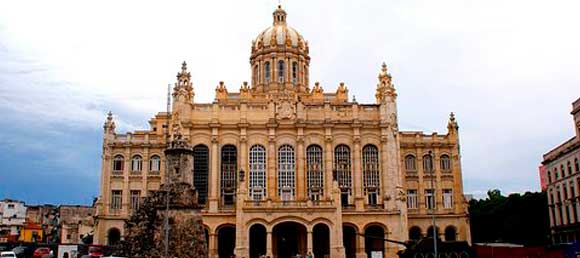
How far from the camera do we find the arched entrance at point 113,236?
65062 millimetres

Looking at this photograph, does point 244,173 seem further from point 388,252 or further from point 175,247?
point 175,247

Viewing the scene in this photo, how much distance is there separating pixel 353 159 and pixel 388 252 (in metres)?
10.1

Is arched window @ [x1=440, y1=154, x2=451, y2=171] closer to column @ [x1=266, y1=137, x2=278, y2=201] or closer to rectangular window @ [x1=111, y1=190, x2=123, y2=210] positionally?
column @ [x1=266, y1=137, x2=278, y2=201]

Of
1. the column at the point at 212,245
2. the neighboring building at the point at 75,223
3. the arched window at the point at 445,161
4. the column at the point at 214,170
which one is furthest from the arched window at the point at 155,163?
the arched window at the point at 445,161

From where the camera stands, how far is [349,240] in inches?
2496

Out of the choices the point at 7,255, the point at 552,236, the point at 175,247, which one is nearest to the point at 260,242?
the point at 175,247

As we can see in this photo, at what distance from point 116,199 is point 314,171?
20.7m

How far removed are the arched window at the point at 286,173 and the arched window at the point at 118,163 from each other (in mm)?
16564

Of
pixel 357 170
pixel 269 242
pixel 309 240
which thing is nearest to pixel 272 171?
pixel 357 170

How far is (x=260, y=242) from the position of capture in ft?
204

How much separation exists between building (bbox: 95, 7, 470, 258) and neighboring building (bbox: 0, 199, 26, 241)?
32.8 meters

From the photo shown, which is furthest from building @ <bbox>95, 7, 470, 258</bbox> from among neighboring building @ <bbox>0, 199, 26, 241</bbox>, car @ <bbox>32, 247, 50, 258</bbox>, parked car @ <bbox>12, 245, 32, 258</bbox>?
neighboring building @ <bbox>0, 199, 26, 241</bbox>

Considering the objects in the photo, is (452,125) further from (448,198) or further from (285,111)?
(285,111)

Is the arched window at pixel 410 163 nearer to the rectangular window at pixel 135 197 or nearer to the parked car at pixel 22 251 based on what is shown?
the rectangular window at pixel 135 197
